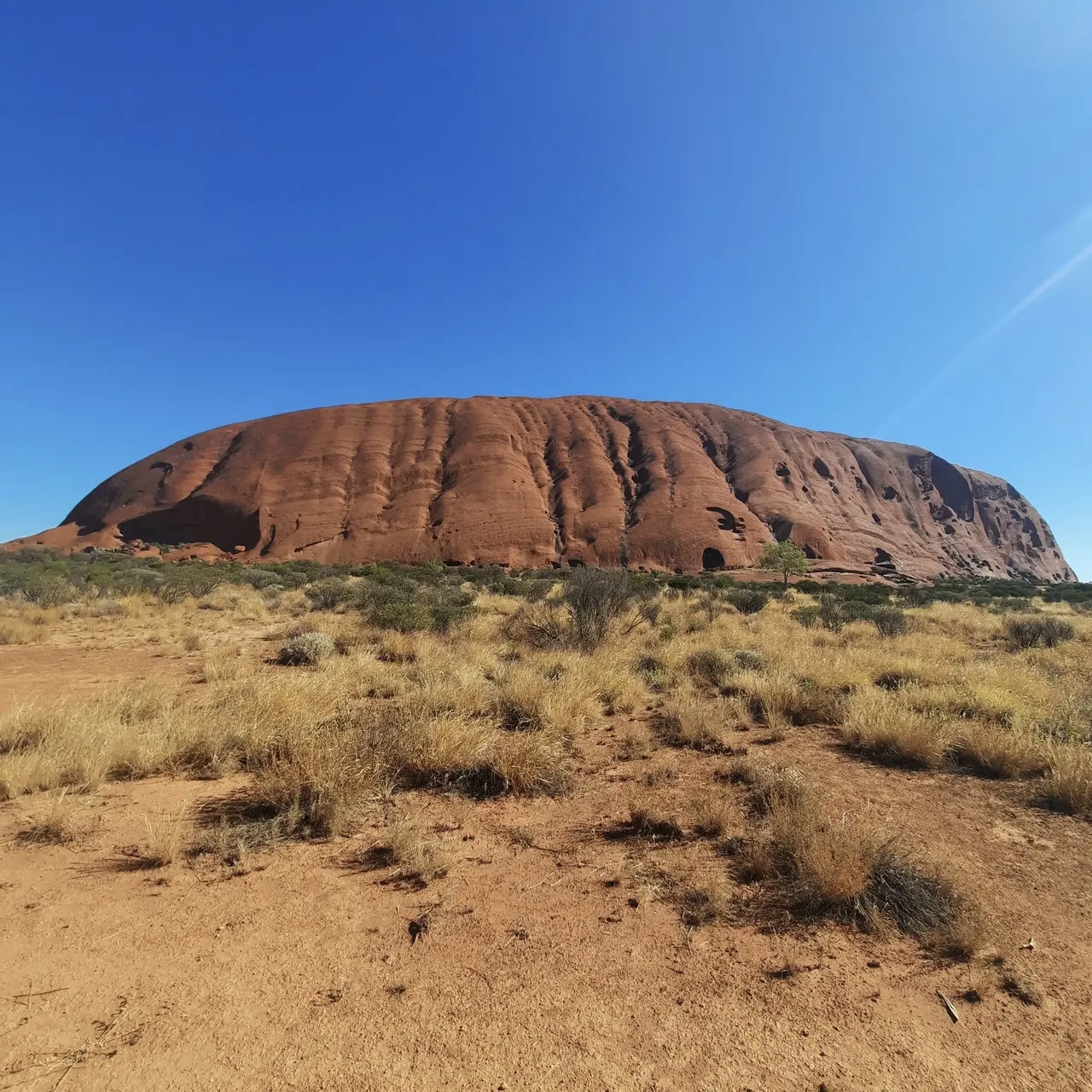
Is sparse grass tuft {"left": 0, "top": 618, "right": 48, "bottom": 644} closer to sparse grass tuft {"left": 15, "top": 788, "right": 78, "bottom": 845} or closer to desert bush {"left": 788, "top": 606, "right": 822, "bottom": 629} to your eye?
sparse grass tuft {"left": 15, "top": 788, "right": 78, "bottom": 845}

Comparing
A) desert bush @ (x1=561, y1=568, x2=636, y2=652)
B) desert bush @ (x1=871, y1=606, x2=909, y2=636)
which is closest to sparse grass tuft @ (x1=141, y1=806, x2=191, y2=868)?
desert bush @ (x1=561, y1=568, x2=636, y2=652)

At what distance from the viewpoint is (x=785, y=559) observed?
44.1 meters

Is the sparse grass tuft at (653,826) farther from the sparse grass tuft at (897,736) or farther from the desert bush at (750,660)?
the desert bush at (750,660)

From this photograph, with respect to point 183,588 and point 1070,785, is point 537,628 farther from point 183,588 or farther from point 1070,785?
point 183,588

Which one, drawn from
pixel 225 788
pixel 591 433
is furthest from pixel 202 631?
pixel 591 433

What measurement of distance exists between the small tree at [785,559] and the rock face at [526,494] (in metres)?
6.78

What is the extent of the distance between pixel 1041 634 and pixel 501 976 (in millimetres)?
14893

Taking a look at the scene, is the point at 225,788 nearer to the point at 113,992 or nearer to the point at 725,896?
the point at 113,992

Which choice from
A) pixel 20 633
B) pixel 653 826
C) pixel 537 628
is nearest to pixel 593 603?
pixel 537 628

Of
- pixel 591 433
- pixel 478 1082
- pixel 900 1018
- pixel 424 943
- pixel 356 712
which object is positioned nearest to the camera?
pixel 478 1082

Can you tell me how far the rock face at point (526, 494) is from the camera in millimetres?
56188

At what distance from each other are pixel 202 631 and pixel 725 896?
12.6 m

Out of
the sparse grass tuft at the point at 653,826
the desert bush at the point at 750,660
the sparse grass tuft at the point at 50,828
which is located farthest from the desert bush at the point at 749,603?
the sparse grass tuft at the point at 50,828

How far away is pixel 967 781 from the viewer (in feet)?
16.4
